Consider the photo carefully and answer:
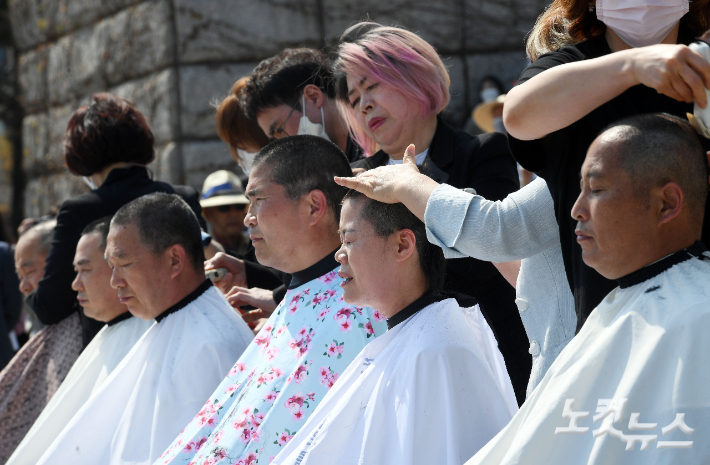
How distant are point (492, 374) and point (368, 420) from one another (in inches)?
12.9

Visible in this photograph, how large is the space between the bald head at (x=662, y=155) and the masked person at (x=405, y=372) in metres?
0.65

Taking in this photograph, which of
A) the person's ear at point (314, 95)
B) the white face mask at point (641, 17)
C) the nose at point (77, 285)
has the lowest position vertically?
the nose at point (77, 285)

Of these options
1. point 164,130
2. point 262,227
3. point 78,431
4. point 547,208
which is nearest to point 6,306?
point 164,130

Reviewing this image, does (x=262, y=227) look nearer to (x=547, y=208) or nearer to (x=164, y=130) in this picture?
(x=547, y=208)

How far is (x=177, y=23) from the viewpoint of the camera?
570cm

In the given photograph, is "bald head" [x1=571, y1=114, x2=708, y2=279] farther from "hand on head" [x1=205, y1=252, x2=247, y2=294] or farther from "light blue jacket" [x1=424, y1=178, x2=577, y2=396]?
"hand on head" [x1=205, y1=252, x2=247, y2=294]

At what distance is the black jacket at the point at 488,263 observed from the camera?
2.55 m

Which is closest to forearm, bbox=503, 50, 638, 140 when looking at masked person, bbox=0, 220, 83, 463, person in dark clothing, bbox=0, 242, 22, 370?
masked person, bbox=0, 220, 83, 463

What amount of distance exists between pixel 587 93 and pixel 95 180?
2.78 m

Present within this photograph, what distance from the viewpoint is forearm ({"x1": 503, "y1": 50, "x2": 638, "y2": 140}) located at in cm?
160

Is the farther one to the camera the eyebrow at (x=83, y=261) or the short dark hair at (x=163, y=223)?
the eyebrow at (x=83, y=261)

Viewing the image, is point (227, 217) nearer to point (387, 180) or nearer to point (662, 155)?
point (387, 180)

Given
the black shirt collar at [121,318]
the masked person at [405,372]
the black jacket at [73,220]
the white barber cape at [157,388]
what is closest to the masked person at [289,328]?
the white barber cape at [157,388]

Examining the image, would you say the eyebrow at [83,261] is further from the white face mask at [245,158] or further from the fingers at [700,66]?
the fingers at [700,66]
